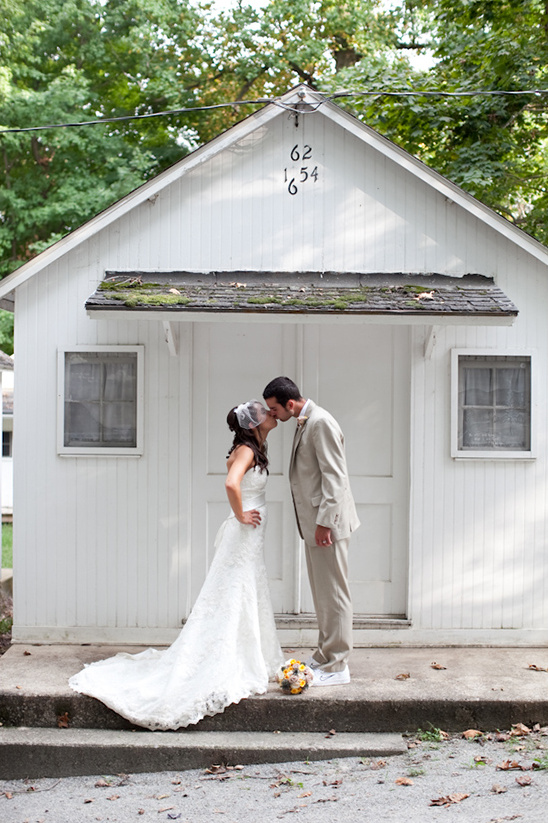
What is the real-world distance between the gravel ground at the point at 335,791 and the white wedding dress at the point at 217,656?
430mm

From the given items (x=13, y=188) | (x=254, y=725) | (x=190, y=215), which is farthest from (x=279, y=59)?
(x=254, y=725)

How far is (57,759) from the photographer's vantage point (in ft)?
17.2

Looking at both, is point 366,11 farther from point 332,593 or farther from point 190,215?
point 332,593

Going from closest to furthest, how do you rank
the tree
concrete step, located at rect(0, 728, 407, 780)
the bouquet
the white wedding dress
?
concrete step, located at rect(0, 728, 407, 780) < the white wedding dress < the bouquet < the tree

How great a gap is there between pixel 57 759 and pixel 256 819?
5.12ft

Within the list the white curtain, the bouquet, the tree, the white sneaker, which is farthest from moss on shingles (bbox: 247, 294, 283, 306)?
the tree

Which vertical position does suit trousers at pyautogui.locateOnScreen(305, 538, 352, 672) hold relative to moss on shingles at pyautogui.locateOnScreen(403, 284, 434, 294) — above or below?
below

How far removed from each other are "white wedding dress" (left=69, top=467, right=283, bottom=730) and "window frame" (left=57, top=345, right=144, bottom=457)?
1499mm

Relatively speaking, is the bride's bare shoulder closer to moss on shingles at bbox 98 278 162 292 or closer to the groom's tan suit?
the groom's tan suit

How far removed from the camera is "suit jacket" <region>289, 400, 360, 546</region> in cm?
558

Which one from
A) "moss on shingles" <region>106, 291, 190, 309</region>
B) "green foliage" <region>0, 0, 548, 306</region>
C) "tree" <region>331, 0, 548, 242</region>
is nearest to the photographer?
"moss on shingles" <region>106, 291, 190, 309</region>

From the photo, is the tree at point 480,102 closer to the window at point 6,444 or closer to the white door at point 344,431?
the white door at point 344,431

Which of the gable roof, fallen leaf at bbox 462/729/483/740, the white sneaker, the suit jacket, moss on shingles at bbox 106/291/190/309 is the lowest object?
Answer: fallen leaf at bbox 462/729/483/740

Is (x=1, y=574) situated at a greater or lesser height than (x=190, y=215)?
lesser
